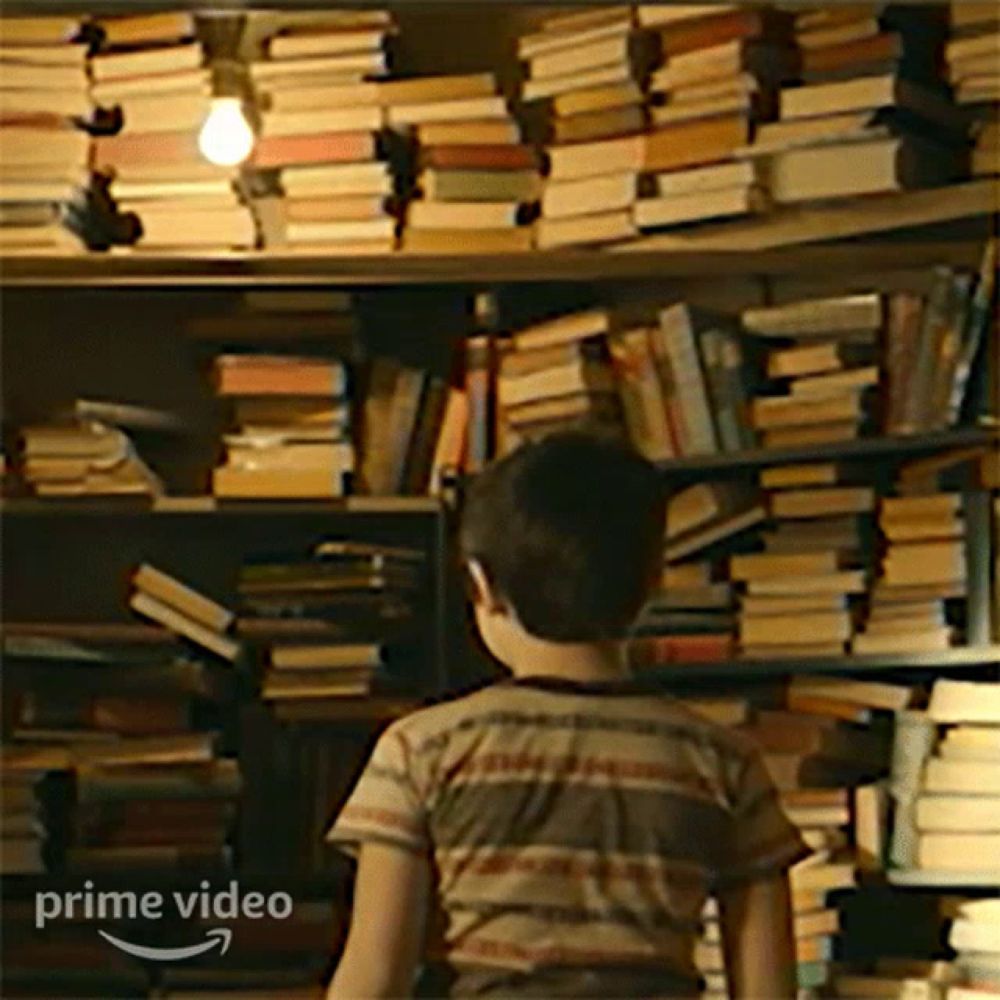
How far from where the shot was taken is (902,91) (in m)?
3.22

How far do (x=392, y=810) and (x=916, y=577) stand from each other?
1.66 meters

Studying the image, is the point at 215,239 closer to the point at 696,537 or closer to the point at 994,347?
the point at 696,537

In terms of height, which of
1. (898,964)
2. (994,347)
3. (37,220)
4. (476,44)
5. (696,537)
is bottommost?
(898,964)

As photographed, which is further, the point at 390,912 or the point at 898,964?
the point at 898,964

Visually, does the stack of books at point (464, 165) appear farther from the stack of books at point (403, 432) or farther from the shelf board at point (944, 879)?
the shelf board at point (944, 879)

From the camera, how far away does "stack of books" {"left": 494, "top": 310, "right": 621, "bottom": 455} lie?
11.1 feet

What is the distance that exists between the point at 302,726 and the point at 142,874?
31cm

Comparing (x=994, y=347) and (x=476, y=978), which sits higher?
(x=994, y=347)

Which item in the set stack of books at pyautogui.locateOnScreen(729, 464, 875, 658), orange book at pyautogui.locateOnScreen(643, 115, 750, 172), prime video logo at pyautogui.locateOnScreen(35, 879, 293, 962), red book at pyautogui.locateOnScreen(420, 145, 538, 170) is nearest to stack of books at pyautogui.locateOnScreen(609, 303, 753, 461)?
stack of books at pyautogui.locateOnScreen(729, 464, 875, 658)

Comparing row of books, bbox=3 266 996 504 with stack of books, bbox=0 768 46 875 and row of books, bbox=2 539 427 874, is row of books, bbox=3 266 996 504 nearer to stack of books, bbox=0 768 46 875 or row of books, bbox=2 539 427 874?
row of books, bbox=2 539 427 874

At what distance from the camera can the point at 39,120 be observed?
138 inches

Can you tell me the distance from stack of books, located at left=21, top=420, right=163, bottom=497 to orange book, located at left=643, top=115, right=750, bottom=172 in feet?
2.79

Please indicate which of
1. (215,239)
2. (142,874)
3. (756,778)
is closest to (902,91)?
(215,239)

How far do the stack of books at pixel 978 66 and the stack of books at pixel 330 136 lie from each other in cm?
82
